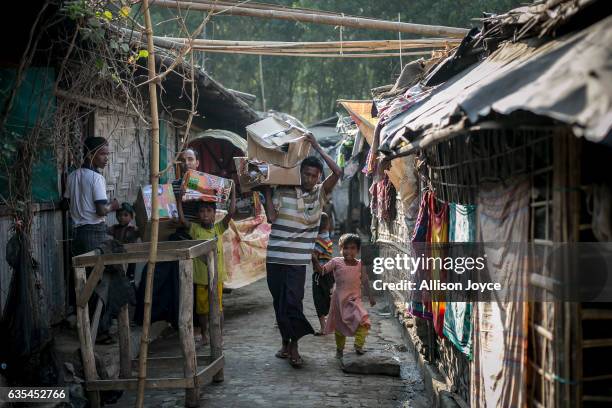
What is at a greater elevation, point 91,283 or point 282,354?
point 91,283

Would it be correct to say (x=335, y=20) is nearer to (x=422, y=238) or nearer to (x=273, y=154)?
(x=273, y=154)

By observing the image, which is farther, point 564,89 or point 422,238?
point 422,238

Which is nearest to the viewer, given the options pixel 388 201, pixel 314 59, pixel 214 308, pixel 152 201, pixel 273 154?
pixel 152 201

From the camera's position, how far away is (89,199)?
22.7 ft

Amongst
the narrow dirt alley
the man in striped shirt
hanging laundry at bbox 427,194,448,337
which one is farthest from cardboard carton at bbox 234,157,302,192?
the narrow dirt alley

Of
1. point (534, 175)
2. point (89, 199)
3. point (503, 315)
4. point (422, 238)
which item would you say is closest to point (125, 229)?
point (89, 199)

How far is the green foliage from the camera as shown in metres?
22.6

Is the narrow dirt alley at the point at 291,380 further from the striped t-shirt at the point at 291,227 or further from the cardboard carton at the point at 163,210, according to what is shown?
the cardboard carton at the point at 163,210

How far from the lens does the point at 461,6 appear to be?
21.1 meters

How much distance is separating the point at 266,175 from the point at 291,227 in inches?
23.2

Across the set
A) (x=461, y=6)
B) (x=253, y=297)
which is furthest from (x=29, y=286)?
(x=461, y=6)

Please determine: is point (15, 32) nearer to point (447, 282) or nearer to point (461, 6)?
point (447, 282)

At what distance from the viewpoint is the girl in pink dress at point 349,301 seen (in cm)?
736

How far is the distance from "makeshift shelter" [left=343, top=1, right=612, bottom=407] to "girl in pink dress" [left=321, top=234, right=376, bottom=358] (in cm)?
234
